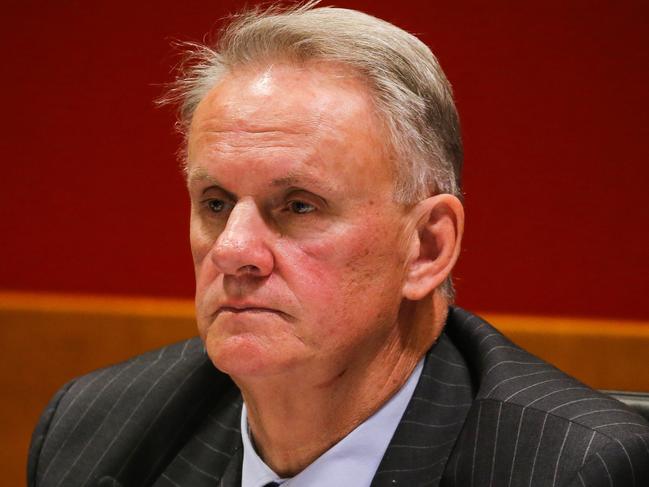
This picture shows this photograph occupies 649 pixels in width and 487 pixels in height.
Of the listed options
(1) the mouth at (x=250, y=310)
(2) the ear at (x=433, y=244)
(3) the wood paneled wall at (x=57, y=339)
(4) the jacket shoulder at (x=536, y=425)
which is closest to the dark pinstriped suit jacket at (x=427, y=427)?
(4) the jacket shoulder at (x=536, y=425)

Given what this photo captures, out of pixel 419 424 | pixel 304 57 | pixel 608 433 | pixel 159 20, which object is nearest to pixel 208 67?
pixel 304 57

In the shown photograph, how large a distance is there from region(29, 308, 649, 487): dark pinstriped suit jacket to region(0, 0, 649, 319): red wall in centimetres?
81

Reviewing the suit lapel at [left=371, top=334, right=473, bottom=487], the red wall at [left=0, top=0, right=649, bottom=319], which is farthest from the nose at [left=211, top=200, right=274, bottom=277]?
the red wall at [left=0, top=0, right=649, bottom=319]

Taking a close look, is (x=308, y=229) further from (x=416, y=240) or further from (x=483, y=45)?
(x=483, y=45)

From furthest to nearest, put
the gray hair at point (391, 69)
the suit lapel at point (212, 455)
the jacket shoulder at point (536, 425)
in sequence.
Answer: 1. the suit lapel at point (212, 455)
2. the gray hair at point (391, 69)
3. the jacket shoulder at point (536, 425)

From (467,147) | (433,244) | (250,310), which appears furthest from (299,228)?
(467,147)

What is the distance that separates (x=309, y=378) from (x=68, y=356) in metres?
1.45

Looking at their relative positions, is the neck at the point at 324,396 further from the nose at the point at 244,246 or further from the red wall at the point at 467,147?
the red wall at the point at 467,147

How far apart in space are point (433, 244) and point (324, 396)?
0.98 ft

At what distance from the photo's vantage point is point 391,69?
1.55 meters

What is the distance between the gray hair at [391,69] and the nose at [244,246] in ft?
0.73

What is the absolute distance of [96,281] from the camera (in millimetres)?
2850

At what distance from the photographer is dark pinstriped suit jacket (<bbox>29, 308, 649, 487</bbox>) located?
1420 mm

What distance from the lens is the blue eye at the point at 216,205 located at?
5.19 feet
